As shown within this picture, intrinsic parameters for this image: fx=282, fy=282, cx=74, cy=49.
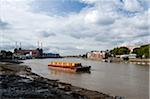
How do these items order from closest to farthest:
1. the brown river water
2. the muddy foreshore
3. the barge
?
the muddy foreshore → the brown river water → the barge

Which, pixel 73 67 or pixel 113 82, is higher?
pixel 73 67

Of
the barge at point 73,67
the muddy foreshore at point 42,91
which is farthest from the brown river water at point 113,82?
the barge at point 73,67

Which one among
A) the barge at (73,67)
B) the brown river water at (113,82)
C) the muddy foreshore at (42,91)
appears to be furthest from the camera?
the barge at (73,67)

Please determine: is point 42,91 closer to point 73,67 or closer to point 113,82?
point 113,82

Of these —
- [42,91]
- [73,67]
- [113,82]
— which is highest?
[73,67]

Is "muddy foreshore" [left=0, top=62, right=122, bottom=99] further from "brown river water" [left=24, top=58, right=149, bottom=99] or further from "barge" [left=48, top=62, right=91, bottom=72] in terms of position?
"barge" [left=48, top=62, right=91, bottom=72]

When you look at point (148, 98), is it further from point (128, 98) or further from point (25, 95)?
point (25, 95)

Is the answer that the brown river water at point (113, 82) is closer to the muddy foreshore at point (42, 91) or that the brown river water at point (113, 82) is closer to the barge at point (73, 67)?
the muddy foreshore at point (42, 91)

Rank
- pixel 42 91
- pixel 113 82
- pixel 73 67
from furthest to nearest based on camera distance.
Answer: pixel 73 67, pixel 113 82, pixel 42 91

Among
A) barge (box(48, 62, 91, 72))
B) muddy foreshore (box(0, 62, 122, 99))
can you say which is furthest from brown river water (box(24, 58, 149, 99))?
barge (box(48, 62, 91, 72))

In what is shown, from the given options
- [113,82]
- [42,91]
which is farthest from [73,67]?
[42,91]

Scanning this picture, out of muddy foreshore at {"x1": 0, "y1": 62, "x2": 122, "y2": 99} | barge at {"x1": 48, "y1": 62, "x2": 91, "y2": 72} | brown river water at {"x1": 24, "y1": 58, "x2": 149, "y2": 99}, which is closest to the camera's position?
muddy foreshore at {"x1": 0, "y1": 62, "x2": 122, "y2": 99}

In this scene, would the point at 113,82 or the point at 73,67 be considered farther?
the point at 73,67

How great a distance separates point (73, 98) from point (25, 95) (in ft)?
11.1
